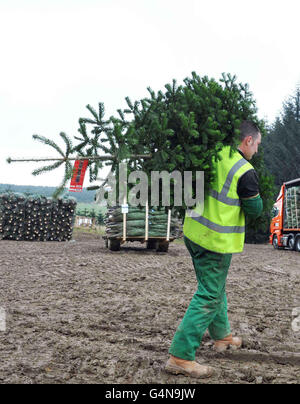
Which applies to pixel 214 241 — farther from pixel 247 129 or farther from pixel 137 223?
pixel 137 223

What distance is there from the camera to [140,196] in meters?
3.60

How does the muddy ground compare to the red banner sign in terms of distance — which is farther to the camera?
the muddy ground

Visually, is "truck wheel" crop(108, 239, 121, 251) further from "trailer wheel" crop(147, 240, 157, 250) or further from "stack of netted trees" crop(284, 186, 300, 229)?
"stack of netted trees" crop(284, 186, 300, 229)

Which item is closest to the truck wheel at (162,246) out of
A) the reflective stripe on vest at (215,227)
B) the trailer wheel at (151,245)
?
the trailer wheel at (151,245)

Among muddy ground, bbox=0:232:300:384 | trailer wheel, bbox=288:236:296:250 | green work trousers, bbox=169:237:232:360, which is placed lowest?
trailer wheel, bbox=288:236:296:250

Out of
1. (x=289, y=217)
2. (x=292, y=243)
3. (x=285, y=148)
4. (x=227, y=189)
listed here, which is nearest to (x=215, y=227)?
(x=227, y=189)

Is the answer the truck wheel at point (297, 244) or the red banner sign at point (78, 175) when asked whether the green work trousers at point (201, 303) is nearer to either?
the red banner sign at point (78, 175)

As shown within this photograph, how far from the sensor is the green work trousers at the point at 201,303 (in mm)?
3324

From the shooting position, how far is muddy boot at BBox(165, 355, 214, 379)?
3.29 meters

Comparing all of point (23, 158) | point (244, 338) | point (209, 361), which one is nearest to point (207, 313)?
point (209, 361)

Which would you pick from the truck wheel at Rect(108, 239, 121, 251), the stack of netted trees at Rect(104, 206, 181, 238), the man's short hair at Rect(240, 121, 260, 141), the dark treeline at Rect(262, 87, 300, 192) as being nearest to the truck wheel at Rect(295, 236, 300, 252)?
the stack of netted trees at Rect(104, 206, 181, 238)

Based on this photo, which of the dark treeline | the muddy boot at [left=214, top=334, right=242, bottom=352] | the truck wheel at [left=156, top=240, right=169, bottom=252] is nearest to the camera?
the muddy boot at [left=214, top=334, right=242, bottom=352]

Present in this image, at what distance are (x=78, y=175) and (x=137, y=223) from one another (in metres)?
10.5

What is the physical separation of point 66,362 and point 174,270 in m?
6.55
